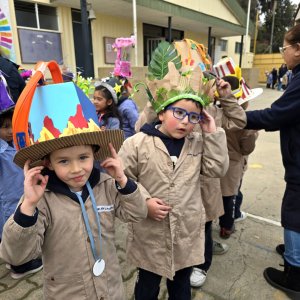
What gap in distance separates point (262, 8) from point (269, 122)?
184 feet

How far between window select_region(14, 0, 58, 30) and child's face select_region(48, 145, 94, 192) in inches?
404

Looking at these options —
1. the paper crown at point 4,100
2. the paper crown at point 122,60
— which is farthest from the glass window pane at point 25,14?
the paper crown at point 4,100

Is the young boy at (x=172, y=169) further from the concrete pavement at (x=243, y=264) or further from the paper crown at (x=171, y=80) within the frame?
the concrete pavement at (x=243, y=264)

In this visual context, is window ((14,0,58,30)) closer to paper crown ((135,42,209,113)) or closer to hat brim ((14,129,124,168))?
paper crown ((135,42,209,113))

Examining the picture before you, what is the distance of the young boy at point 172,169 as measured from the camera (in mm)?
1813

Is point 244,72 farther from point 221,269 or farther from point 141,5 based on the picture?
point 221,269

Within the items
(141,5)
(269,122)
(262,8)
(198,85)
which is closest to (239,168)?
(269,122)

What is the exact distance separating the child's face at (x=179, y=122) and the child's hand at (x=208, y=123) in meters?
0.08

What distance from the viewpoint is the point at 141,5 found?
1198 cm

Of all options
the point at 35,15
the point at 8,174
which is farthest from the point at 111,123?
the point at 35,15

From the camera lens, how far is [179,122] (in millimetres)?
1805

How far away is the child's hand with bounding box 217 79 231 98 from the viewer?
6.97ft

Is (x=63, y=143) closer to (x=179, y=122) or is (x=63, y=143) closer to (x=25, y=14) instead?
(x=179, y=122)

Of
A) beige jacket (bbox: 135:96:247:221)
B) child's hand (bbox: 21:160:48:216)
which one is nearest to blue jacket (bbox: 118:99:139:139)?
beige jacket (bbox: 135:96:247:221)
